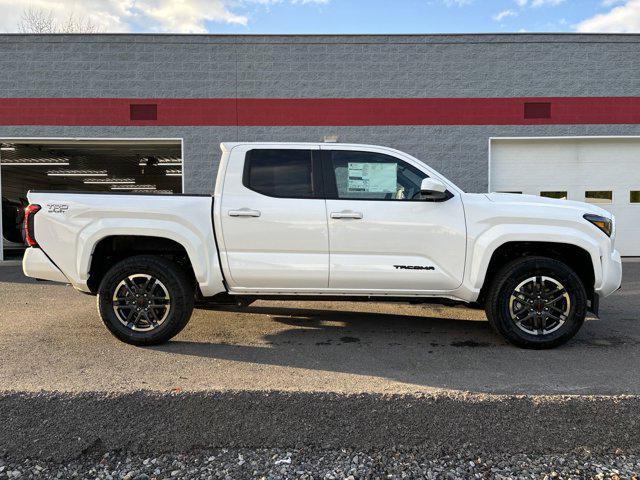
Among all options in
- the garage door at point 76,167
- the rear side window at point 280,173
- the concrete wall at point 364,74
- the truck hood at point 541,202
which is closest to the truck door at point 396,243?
the rear side window at point 280,173

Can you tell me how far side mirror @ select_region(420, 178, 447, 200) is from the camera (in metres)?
4.51

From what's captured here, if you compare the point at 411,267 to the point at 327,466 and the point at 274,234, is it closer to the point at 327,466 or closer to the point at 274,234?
the point at 274,234

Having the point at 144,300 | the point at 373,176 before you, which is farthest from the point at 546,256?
the point at 144,300

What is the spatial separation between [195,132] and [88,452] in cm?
966

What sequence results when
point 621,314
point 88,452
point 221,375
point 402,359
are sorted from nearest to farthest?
point 88,452
point 221,375
point 402,359
point 621,314

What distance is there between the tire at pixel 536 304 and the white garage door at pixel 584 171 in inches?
306

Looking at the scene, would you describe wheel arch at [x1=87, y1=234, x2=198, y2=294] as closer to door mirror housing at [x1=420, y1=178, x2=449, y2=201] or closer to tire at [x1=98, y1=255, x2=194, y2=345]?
tire at [x1=98, y1=255, x2=194, y2=345]

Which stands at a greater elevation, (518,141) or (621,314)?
(518,141)

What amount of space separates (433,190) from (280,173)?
5.01 ft

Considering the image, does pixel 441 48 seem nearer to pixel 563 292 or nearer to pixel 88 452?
pixel 563 292

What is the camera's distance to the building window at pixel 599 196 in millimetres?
11906

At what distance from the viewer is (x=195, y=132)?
11.7 meters

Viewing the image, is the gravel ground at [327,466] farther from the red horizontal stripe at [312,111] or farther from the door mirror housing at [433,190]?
the red horizontal stripe at [312,111]

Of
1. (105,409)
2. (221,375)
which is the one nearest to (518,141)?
(221,375)
